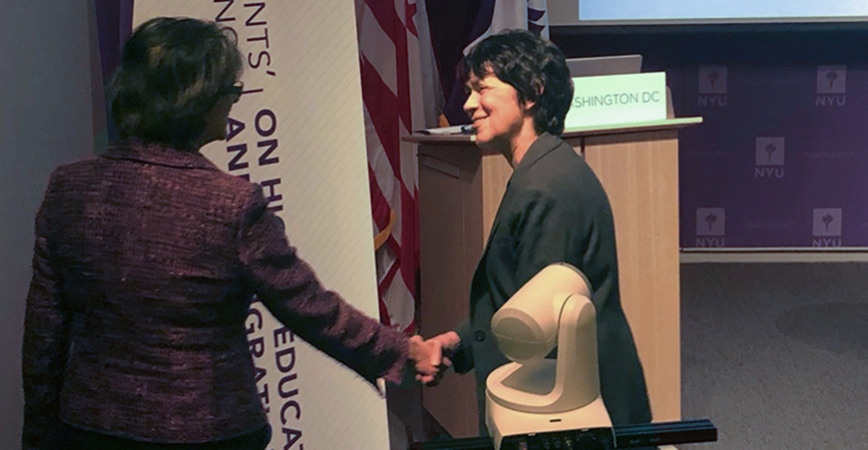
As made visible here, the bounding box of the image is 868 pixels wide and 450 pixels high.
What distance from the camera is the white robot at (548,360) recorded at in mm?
1448

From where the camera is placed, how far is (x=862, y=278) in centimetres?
488

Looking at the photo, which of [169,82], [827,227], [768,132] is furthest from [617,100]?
[827,227]

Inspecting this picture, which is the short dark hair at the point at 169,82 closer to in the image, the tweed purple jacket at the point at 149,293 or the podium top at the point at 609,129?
the tweed purple jacket at the point at 149,293

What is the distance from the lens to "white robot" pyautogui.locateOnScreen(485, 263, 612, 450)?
1448 mm

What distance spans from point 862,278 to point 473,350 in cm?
371

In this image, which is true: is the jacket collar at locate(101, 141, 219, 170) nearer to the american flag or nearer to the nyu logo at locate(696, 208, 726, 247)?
the american flag

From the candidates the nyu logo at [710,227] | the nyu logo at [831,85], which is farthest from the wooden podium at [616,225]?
the nyu logo at [831,85]

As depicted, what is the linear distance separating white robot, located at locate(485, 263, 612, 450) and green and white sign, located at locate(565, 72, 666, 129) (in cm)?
80

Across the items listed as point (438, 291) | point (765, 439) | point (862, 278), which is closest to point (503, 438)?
point (438, 291)

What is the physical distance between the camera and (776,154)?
5156 millimetres

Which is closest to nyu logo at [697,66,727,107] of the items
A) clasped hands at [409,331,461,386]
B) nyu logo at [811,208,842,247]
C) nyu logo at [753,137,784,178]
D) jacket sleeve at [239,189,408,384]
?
nyu logo at [753,137,784,178]

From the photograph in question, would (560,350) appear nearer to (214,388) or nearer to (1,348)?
(214,388)

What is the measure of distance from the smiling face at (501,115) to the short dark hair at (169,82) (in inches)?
19.6

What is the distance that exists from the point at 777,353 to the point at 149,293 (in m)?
3.05
